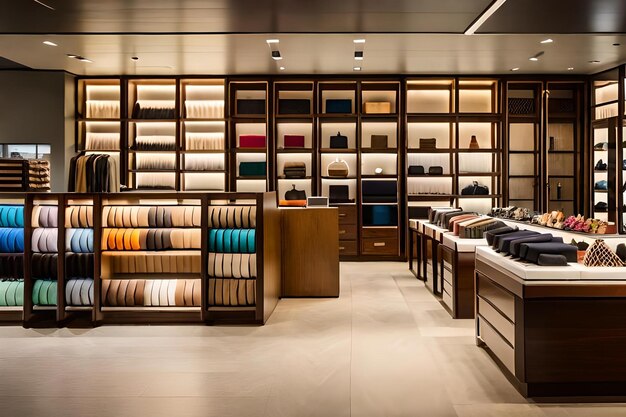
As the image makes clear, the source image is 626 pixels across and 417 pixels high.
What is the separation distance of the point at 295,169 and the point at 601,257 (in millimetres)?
6823

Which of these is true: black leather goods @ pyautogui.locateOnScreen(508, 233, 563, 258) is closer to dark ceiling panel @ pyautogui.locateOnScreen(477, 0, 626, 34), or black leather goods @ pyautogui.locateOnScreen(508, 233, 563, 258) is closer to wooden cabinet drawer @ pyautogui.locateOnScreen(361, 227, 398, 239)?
dark ceiling panel @ pyautogui.locateOnScreen(477, 0, 626, 34)

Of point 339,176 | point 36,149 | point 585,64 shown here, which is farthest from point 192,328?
point 585,64

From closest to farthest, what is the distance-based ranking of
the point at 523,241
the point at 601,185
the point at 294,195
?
the point at 523,241 → the point at 294,195 → the point at 601,185

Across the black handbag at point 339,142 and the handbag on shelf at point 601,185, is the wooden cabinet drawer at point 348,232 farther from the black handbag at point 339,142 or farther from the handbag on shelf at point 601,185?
the handbag on shelf at point 601,185

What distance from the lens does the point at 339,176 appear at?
32.4 feet

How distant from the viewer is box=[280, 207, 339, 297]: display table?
6.69 m

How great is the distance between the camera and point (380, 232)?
1010cm

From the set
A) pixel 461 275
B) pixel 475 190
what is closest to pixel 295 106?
pixel 475 190

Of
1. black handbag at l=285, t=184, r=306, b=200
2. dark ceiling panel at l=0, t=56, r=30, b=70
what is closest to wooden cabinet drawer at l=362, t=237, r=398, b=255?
black handbag at l=285, t=184, r=306, b=200

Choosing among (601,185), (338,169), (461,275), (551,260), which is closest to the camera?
(551,260)

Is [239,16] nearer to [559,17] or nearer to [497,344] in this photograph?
[559,17]

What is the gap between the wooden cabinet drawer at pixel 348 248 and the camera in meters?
10.1

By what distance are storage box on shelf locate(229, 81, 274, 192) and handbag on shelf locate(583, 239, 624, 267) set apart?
23.3 ft

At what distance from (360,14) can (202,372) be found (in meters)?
4.37
